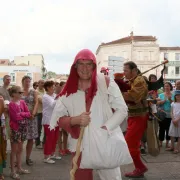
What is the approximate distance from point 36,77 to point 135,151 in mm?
58147

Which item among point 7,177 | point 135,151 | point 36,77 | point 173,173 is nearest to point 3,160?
point 7,177

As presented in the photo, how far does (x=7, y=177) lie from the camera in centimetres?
483

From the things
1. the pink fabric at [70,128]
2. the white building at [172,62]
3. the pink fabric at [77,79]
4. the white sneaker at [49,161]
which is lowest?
the white sneaker at [49,161]

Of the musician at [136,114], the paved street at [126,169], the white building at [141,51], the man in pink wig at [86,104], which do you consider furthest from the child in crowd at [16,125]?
the white building at [141,51]

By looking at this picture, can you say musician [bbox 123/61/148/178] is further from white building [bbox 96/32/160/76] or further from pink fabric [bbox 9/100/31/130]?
white building [bbox 96/32/160/76]

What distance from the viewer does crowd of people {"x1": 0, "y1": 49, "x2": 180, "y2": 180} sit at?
8.92 feet

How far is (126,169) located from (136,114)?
135cm

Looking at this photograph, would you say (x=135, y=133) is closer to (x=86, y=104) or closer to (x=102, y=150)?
(x=86, y=104)

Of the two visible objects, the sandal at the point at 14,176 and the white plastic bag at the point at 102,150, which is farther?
the sandal at the point at 14,176

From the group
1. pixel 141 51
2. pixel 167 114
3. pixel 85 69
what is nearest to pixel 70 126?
pixel 85 69

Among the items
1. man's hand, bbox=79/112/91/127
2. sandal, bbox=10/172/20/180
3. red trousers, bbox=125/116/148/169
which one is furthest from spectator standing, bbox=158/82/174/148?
man's hand, bbox=79/112/91/127

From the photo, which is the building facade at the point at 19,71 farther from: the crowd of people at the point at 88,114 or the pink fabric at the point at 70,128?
the pink fabric at the point at 70,128

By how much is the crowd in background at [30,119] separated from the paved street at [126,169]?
7.0 inches

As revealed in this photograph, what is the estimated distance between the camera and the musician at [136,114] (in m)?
4.44
